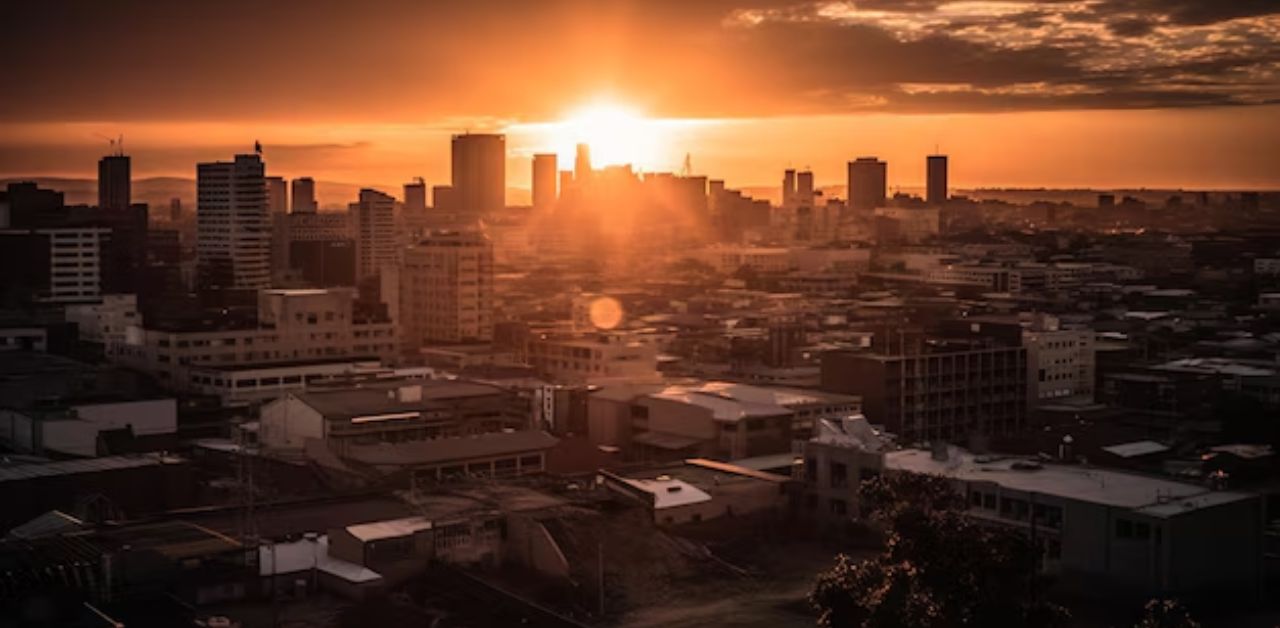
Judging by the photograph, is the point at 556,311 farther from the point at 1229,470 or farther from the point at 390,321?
the point at 1229,470

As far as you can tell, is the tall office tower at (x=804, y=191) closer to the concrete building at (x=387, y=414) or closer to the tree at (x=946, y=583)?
the concrete building at (x=387, y=414)

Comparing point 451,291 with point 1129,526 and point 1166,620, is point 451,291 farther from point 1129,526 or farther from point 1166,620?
point 1166,620

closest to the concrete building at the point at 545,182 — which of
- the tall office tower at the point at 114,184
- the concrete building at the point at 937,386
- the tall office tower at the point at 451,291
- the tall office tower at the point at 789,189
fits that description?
the tall office tower at the point at 789,189

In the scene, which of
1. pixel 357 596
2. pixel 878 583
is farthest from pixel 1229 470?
pixel 357 596

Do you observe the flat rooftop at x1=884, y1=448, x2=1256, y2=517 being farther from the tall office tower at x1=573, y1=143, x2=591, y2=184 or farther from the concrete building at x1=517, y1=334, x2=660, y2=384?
the tall office tower at x1=573, y1=143, x2=591, y2=184

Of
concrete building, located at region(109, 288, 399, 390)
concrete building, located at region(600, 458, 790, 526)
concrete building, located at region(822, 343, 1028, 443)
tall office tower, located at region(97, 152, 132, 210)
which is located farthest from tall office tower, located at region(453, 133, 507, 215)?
concrete building, located at region(600, 458, 790, 526)

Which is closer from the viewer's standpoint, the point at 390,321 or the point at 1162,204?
the point at 390,321

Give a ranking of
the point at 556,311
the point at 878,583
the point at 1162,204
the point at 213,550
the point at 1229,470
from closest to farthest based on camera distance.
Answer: the point at 878,583
the point at 213,550
the point at 1229,470
the point at 1162,204
the point at 556,311
